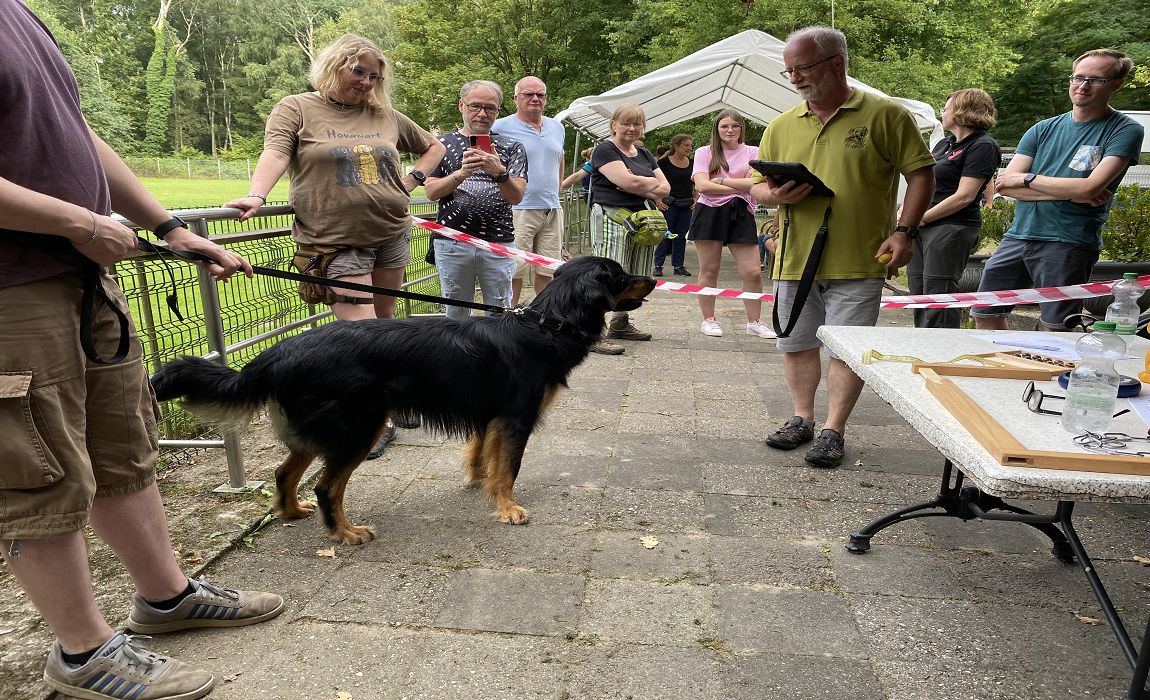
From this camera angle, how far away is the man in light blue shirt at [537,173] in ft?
17.1

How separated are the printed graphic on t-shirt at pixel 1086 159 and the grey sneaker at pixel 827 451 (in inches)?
83.1

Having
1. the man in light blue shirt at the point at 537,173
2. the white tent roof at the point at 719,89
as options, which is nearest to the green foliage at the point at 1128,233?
the white tent roof at the point at 719,89

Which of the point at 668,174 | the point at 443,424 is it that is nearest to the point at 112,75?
the point at 668,174

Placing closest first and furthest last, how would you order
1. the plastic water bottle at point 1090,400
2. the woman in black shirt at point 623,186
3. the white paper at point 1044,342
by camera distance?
the plastic water bottle at point 1090,400, the white paper at point 1044,342, the woman in black shirt at point 623,186

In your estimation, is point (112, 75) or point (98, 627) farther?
point (112, 75)

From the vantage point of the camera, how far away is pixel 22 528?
4.99 feet

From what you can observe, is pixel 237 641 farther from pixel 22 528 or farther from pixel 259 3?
pixel 259 3

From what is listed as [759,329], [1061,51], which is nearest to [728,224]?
[759,329]

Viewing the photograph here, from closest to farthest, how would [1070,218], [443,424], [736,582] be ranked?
1. [736,582]
2. [443,424]
3. [1070,218]

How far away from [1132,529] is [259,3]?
212ft

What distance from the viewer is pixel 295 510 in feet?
9.50

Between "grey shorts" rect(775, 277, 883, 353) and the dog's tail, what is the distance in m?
2.63

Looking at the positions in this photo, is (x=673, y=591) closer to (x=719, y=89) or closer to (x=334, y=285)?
(x=334, y=285)

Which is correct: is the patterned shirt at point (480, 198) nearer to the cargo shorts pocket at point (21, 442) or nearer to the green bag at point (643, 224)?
the green bag at point (643, 224)
